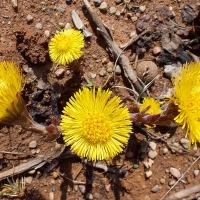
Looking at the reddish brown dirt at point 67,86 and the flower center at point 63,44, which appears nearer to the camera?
the flower center at point 63,44

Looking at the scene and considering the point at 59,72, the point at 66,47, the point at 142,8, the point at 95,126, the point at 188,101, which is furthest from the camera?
the point at 142,8

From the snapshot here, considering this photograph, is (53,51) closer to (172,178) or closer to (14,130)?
(14,130)

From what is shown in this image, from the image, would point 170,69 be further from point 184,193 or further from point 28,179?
point 28,179

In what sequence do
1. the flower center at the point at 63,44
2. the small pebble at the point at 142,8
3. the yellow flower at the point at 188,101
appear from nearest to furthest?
1. the yellow flower at the point at 188,101
2. the flower center at the point at 63,44
3. the small pebble at the point at 142,8

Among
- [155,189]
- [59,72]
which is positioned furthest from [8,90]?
[155,189]

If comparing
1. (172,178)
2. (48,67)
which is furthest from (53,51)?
(172,178)

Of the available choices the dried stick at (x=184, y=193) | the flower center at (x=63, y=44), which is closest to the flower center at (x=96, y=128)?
the flower center at (x=63, y=44)

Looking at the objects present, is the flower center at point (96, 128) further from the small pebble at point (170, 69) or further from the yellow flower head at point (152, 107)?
the small pebble at point (170, 69)
